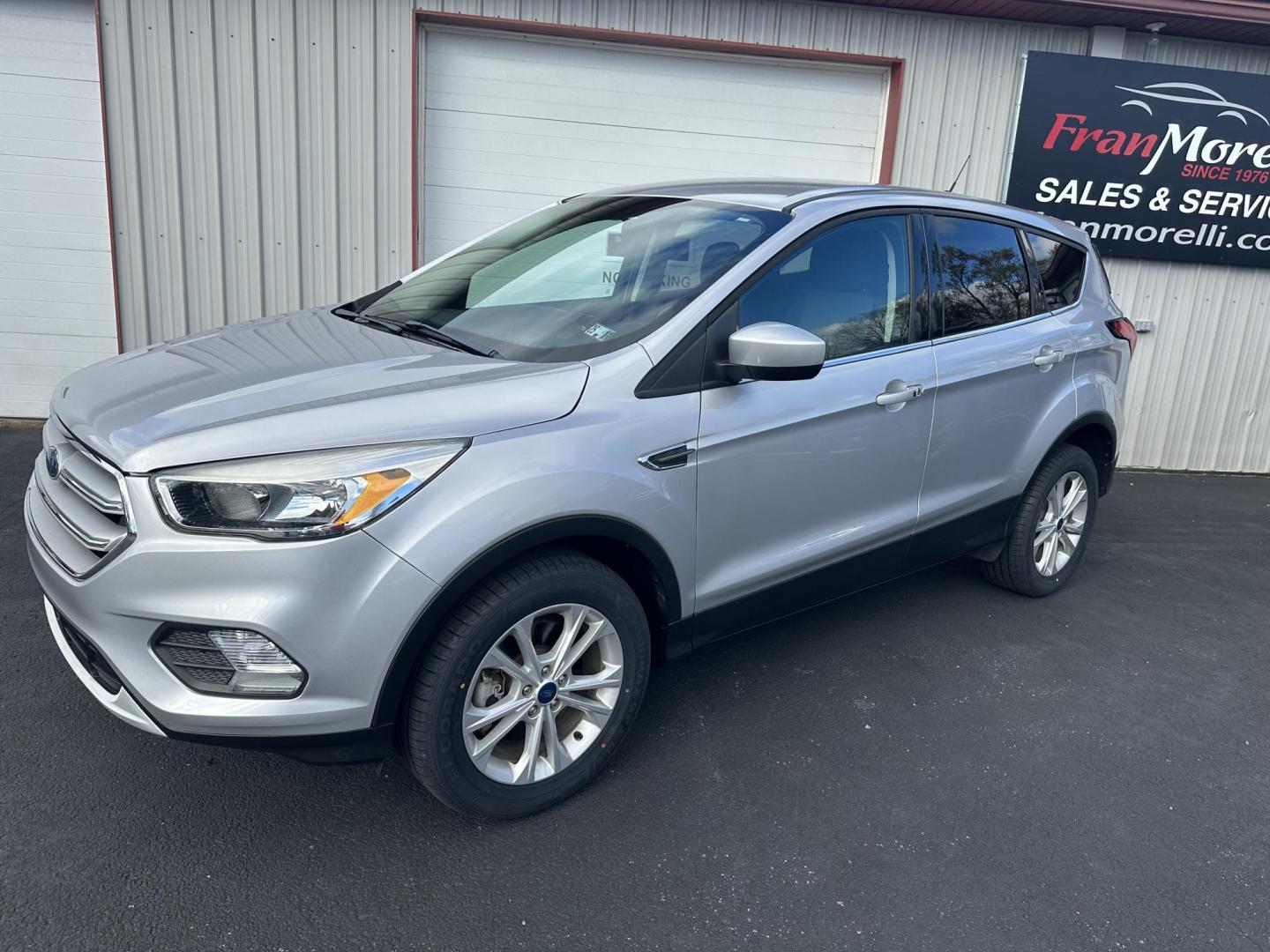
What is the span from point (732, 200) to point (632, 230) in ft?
1.23

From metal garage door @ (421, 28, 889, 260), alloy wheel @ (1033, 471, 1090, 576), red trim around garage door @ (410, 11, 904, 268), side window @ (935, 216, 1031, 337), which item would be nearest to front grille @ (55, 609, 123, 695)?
side window @ (935, 216, 1031, 337)

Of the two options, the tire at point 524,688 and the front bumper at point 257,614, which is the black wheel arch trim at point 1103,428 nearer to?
the tire at point 524,688

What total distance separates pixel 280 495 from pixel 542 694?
907mm

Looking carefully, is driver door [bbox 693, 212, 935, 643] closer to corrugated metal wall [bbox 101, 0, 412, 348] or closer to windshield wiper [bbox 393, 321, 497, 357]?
windshield wiper [bbox 393, 321, 497, 357]

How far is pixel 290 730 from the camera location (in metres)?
2.27

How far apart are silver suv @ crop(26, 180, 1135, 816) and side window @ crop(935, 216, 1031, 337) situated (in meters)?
0.02

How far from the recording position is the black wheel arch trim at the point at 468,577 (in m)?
2.34

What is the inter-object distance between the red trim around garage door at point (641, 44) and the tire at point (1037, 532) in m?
3.14

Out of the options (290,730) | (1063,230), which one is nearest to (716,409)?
(290,730)

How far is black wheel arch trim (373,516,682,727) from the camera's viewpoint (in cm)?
234

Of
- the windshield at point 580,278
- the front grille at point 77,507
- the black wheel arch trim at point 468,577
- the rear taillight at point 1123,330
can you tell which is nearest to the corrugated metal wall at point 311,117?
the rear taillight at point 1123,330

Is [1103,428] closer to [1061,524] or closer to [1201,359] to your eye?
[1061,524]

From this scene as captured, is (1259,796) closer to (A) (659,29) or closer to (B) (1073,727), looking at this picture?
(B) (1073,727)

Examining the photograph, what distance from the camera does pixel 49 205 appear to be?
625 centimetres
